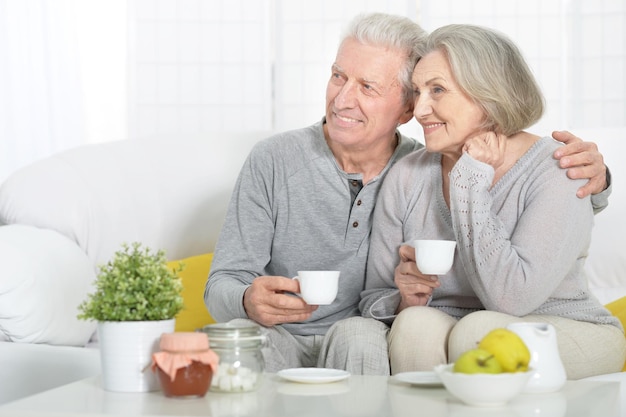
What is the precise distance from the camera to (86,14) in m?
4.55

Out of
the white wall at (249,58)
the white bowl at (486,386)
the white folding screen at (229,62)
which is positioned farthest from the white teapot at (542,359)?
the white folding screen at (229,62)

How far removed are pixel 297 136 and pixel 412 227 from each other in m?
0.40

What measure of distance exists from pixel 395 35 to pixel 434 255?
0.66 m

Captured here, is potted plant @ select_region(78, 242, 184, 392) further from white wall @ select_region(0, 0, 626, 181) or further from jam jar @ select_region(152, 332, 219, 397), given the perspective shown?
white wall @ select_region(0, 0, 626, 181)

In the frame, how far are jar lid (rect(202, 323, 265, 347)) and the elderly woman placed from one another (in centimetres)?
50

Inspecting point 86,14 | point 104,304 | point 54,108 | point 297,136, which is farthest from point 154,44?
point 104,304

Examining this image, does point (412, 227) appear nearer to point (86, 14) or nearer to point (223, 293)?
point (223, 293)

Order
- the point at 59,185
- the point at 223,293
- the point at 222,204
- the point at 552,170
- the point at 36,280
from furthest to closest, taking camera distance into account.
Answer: the point at 222,204
the point at 59,185
the point at 36,280
the point at 223,293
the point at 552,170

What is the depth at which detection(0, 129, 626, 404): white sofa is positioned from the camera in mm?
2135

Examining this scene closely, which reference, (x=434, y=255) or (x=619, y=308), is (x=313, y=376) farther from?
(x=619, y=308)

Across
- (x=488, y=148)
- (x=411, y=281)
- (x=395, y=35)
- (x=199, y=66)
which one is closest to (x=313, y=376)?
(x=411, y=281)

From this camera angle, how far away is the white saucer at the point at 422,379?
1.50 metres

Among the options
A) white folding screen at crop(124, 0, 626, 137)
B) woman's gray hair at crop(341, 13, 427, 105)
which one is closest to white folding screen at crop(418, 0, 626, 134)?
white folding screen at crop(124, 0, 626, 137)

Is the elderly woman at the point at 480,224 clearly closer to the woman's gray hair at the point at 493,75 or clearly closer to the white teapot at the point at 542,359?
the woman's gray hair at the point at 493,75
